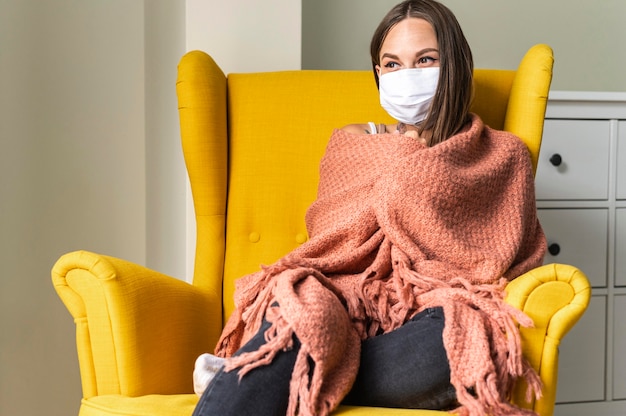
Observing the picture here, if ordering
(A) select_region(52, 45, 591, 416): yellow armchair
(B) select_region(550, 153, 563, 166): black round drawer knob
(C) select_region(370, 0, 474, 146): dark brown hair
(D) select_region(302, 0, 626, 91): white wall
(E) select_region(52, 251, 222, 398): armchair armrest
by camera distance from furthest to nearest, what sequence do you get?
(D) select_region(302, 0, 626, 91): white wall, (B) select_region(550, 153, 563, 166): black round drawer knob, (C) select_region(370, 0, 474, 146): dark brown hair, (A) select_region(52, 45, 591, 416): yellow armchair, (E) select_region(52, 251, 222, 398): armchair armrest

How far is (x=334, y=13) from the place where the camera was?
2.20m

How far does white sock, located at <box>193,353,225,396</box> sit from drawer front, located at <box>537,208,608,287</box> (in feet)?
3.71

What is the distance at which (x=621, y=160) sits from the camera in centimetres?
189

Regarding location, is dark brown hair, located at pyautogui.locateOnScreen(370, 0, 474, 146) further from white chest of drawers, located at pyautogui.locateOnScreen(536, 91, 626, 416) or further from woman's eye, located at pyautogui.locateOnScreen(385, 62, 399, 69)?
white chest of drawers, located at pyautogui.locateOnScreen(536, 91, 626, 416)

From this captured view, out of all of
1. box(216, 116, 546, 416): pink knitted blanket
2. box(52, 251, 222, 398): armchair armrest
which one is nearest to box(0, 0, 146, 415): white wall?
box(52, 251, 222, 398): armchair armrest

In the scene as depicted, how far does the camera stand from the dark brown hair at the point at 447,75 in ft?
4.53

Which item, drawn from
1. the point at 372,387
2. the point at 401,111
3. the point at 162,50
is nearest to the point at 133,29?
the point at 162,50

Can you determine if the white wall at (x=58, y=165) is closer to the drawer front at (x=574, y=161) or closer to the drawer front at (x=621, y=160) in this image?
the drawer front at (x=574, y=161)

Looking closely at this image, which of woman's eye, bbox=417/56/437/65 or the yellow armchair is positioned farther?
woman's eye, bbox=417/56/437/65

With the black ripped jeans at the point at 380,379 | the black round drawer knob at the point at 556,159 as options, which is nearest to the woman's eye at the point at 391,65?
the black ripped jeans at the point at 380,379

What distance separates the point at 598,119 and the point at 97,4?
4.46 ft

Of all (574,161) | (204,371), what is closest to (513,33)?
(574,161)

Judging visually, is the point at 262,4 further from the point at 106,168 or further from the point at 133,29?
the point at 106,168

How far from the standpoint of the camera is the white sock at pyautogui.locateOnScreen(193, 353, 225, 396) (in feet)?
3.35
